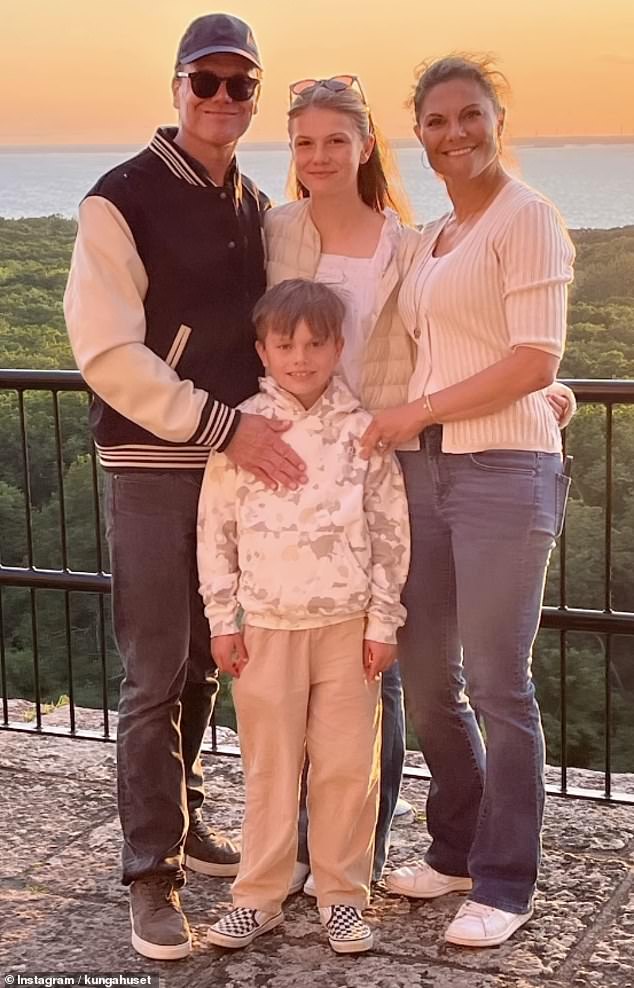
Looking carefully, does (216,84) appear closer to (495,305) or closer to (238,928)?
(495,305)

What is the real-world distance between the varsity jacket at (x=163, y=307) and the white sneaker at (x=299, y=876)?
3.85 feet

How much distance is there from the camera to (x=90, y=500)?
420 inches

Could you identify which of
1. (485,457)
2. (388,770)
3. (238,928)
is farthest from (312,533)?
(238,928)

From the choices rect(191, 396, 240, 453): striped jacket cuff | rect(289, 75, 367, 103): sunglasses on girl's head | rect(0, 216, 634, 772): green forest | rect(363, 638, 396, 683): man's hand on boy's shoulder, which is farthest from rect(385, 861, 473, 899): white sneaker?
rect(0, 216, 634, 772): green forest

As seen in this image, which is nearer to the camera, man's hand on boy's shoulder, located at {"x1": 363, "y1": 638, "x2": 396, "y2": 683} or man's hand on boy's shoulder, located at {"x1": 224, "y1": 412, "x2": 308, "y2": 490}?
man's hand on boy's shoulder, located at {"x1": 224, "y1": 412, "x2": 308, "y2": 490}

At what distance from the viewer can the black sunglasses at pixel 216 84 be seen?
9.27ft

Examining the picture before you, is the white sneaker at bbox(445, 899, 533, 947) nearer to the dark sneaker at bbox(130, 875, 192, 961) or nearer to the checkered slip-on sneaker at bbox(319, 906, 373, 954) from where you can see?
the checkered slip-on sneaker at bbox(319, 906, 373, 954)

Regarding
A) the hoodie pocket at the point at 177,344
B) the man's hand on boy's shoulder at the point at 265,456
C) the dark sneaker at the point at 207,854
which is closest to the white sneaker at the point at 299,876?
the dark sneaker at the point at 207,854

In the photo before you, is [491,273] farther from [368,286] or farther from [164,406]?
[164,406]

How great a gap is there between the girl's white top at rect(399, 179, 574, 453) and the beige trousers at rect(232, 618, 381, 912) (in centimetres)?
59

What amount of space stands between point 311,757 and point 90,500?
7.91 metres

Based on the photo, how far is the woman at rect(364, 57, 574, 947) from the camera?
273 centimetres

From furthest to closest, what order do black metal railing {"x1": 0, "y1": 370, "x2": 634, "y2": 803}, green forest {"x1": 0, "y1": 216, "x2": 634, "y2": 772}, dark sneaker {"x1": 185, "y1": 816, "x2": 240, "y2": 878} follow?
green forest {"x1": 0, "y1": 216, "x2": 634, "y2": 772}
black metal railing {"x1": 0, "y1": 370, "x2": 634, "y2": 803}
dark sneaker {"x1": 185, "y1": 816, "x2": 240, "y2": 878}

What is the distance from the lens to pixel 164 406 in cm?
275
